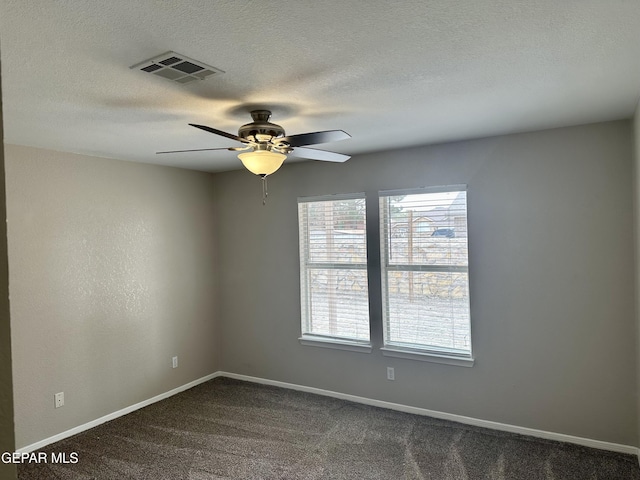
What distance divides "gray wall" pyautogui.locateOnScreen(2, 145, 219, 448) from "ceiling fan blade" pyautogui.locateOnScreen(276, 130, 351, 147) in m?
2.36

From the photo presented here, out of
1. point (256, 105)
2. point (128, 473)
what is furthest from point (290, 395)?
point (256, 105)

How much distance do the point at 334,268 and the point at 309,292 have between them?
0.42 m

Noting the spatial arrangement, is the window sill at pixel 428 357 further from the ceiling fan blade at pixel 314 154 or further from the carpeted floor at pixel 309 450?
the ceiling fan blade at pixel 314 154

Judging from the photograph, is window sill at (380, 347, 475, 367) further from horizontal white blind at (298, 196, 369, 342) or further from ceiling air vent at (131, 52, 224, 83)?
ceiling air vent at (131, 52, 224, 83)

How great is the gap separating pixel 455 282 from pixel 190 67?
9.22ft

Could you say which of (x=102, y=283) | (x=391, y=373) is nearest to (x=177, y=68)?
(x=102, y=283)

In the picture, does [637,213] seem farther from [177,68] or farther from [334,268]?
[177,68]

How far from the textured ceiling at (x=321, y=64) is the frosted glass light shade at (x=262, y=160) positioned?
12.0 inches

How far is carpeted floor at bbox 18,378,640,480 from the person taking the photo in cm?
300

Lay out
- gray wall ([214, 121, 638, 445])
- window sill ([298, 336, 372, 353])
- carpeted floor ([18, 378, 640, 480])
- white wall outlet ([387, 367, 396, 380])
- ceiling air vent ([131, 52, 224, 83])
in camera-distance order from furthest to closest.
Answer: window sill ([298, 336, 372, 353]), white wall outlet ([387, 367, 396, 380]), gray wall ([214, 121, 638, 445]), carpeted floor ([18, 378, 640, 480]), ceiling air vent ([131, 52, 224, 83])

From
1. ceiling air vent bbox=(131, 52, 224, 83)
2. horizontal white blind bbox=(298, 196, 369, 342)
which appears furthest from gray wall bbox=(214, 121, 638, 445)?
ceiling air vent bbox=(131, 52, 224, 83)

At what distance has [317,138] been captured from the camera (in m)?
2.36

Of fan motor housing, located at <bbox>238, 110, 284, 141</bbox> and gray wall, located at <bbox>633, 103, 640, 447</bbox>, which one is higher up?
fan motor housing, located at <bbox>238, 110, 284, 141</bbox>

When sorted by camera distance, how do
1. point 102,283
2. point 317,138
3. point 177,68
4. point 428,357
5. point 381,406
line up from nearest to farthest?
point 177,68 → point 317,138 → point 428,357 → point 102,283 → point 381,406
